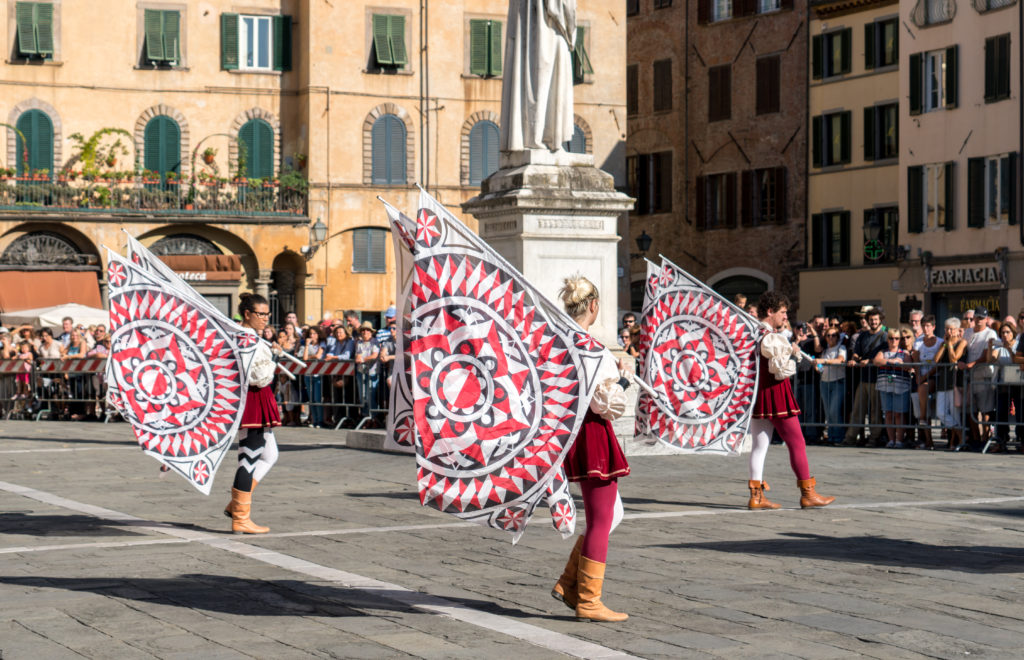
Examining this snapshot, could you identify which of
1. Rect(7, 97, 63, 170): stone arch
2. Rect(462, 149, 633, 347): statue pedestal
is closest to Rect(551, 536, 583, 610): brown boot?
Rect(462, 149, 633, 347): statue pedestal

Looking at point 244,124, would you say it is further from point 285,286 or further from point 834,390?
point 834,390

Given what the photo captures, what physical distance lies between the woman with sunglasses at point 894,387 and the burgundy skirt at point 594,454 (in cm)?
1371

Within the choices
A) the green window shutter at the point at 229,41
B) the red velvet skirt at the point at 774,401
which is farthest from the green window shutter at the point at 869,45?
the red velvet skirt at the point at 774,401

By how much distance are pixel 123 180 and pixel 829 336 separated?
30.7m

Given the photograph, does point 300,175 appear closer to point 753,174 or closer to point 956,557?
point 753,174

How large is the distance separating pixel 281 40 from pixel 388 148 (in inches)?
172

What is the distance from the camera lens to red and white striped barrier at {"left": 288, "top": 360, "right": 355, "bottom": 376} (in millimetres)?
26828

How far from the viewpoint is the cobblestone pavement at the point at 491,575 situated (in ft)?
26.8

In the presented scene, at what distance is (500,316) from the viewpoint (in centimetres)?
891

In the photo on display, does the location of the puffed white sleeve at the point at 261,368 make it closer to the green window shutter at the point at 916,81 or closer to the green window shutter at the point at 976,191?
the green window shutter at the point at 976,191

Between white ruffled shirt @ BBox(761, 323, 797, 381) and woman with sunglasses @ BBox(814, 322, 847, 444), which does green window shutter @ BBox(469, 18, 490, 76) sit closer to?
woman with sunglasses @ BBox(814, 322, 847, 444)

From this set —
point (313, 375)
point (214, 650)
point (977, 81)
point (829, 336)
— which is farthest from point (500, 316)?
point (977, 81)

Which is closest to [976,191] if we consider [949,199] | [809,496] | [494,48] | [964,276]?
[949,199]

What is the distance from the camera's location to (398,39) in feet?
171
